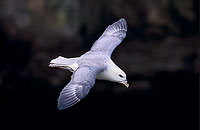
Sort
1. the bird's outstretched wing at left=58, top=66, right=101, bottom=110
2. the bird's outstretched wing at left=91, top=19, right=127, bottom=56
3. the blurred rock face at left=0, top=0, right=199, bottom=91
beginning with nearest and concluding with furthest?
the bird's outstretched wing at left=58, top=66, right=101, bottom=110
the bird's outstretched wing at left=91, top=19, right=127, bottom=56
the blurred rock face at left=0, top=0, right=199, bottom=91

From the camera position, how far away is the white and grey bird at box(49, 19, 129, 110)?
738 cm

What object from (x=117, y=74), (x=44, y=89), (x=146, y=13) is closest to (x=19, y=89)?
(x=44, y=89)

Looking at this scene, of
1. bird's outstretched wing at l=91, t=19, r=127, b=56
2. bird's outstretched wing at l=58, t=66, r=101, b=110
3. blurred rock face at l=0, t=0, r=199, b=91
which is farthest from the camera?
A: blurred rock face at l=0, t=0, r=199, b=91

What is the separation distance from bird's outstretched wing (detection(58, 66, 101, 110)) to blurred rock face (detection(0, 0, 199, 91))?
421 cm

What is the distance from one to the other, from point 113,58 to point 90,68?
4.43m

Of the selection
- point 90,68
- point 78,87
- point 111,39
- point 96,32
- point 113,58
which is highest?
point 96,32

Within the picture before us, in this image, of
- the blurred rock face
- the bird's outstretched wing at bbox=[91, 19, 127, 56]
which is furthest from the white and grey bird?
the blurred rock face

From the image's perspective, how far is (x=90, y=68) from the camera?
7.80m

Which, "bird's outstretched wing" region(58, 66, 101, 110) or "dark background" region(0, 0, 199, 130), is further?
"dark background" region(0, 0, 199, 130)

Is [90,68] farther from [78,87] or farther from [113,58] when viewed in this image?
[113,58]

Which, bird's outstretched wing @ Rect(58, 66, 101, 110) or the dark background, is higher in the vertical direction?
the dark background

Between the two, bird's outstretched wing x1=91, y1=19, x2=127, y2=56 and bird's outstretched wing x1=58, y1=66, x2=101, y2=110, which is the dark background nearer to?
bird's outstretched wing x1=91, y1=19, x2=127, y2=56

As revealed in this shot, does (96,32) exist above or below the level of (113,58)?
above

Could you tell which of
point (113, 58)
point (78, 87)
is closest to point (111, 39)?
point (78, 87)
